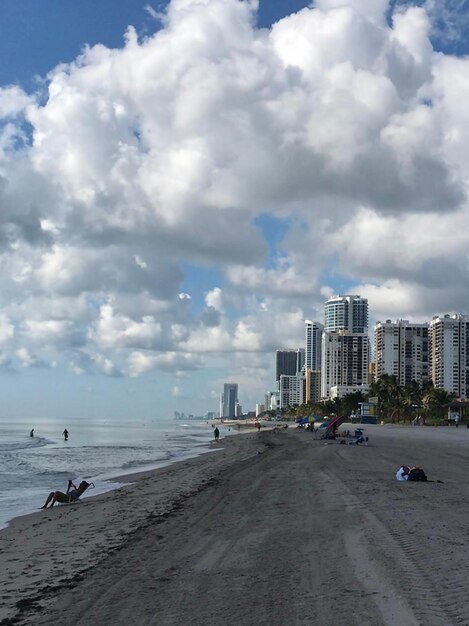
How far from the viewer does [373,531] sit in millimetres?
11031

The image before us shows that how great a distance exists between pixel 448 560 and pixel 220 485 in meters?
13.7

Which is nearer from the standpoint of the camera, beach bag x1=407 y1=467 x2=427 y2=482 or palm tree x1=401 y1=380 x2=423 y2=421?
beach bag x1=407 y1=467 x2=427 y2=482

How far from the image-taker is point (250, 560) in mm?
9398

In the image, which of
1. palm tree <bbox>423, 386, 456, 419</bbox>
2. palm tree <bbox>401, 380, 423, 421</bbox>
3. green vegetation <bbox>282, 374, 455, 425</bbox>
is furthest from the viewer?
palm tree <bbox>401, 380, 423, 421</bbox>

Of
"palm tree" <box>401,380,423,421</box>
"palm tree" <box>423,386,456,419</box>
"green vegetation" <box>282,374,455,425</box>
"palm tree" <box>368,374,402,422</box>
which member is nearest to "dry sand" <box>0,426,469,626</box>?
"green vegetation" <box>282,374,455,425</box>

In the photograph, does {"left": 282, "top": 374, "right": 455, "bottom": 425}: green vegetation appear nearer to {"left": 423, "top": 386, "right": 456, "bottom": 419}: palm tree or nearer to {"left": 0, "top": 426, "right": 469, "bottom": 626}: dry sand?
{"left": 423, "top": 386, "right": 456, "bottom": 419}: palm tree

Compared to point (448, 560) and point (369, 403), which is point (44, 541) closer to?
point (448, 560)

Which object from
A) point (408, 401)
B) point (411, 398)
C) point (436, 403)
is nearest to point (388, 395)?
point (411, 398)

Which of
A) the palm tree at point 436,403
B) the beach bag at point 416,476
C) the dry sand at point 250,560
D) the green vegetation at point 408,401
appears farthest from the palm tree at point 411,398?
the dry sand at point 250,560

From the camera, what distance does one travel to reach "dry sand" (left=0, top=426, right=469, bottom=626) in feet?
22.7

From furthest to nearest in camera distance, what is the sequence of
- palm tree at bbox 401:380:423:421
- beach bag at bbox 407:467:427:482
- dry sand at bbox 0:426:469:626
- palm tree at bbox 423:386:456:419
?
palm tree at bbox 401:380:423:421, palm tree at bbox 423:386:456:419, beach bag at bbox 407:467:427:482, dry sand at bbox 0:426:469:626

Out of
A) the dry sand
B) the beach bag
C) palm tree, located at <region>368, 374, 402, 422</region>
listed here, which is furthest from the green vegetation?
the dry sand

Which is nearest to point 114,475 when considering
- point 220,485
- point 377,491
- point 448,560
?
point 220,485

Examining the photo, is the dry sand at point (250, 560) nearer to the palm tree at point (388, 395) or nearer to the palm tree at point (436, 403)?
the palm tree at point (436, 403)
